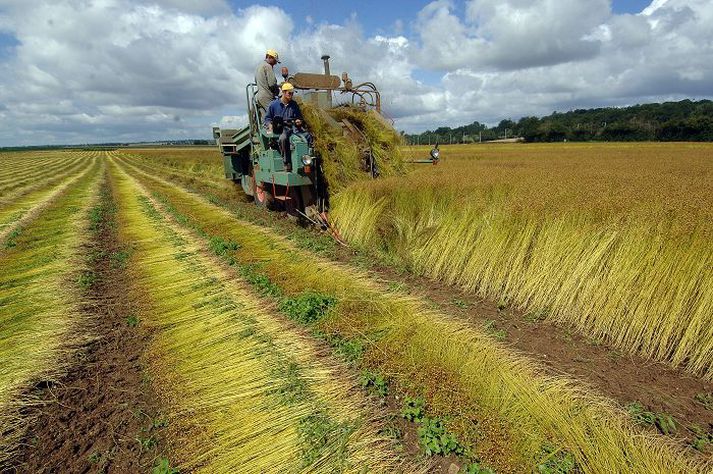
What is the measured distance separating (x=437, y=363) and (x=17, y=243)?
8.05 m

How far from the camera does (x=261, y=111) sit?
895cm

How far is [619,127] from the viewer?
2452 inches

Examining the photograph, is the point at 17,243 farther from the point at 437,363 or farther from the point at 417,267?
the point at 437,363

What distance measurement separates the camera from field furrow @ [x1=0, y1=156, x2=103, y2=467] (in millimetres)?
2785

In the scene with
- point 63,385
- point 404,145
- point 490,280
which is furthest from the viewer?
point 404,145

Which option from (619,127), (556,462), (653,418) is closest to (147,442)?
(556,462)

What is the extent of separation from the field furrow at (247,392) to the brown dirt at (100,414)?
15cm

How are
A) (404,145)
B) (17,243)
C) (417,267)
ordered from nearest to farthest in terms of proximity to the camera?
(417,267), (17,243), (404,145)

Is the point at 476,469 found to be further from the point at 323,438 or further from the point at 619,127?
the point at 619,127

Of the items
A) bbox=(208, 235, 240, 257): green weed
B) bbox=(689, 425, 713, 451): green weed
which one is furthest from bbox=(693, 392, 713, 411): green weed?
bbox=(208, 235, 240, 257): green weed

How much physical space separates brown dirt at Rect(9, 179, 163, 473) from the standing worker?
5884 millimetres

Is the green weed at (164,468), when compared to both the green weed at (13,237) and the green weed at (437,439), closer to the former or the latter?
the green weed at (437,439)

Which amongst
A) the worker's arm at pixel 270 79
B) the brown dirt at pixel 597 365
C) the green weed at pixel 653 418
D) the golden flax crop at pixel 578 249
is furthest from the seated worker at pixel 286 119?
the green weed at pixel 653 418

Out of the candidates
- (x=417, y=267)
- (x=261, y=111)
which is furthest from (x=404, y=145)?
(x=417, y=267)
